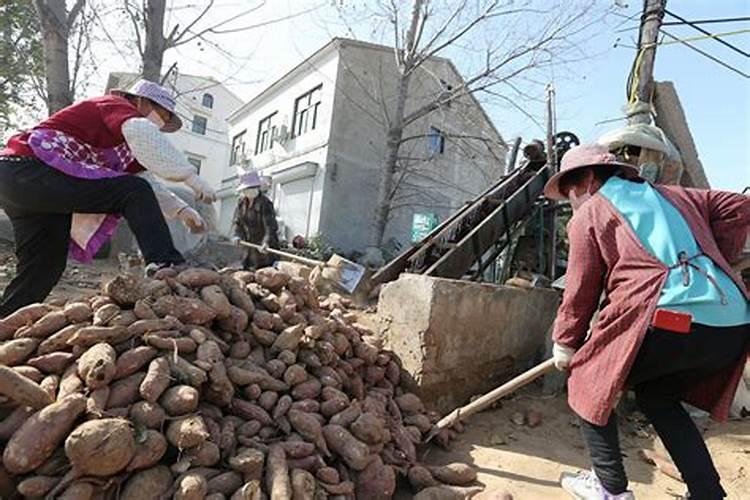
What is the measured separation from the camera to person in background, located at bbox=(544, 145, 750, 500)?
1.61m

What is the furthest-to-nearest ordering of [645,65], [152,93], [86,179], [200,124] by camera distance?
[200,124] < [645,65] < [152,93] < [86,179]

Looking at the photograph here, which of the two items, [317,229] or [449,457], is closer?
[449,457]

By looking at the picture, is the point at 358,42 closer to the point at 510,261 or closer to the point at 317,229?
the point at 317,229

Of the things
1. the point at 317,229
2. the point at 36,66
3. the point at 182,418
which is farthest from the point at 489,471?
the point at 36,66

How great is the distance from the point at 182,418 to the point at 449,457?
61.1 inches

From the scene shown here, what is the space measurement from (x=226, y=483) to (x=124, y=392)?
0.46 meters

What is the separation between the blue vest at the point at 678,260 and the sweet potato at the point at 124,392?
5.82 feet

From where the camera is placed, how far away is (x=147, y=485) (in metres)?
1.52

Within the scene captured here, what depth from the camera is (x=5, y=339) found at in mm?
1906

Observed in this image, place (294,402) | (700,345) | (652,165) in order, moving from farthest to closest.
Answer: (652,165) < (294,402) < (700,345)

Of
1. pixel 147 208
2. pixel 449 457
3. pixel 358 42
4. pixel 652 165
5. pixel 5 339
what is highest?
pixel 358 42

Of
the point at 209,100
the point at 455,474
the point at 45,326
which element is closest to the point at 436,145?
the point at 455,474

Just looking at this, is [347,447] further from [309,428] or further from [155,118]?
[155,118]

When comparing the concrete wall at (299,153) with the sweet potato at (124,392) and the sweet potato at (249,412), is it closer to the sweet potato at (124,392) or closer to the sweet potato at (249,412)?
the sweet potato at (249,412)
